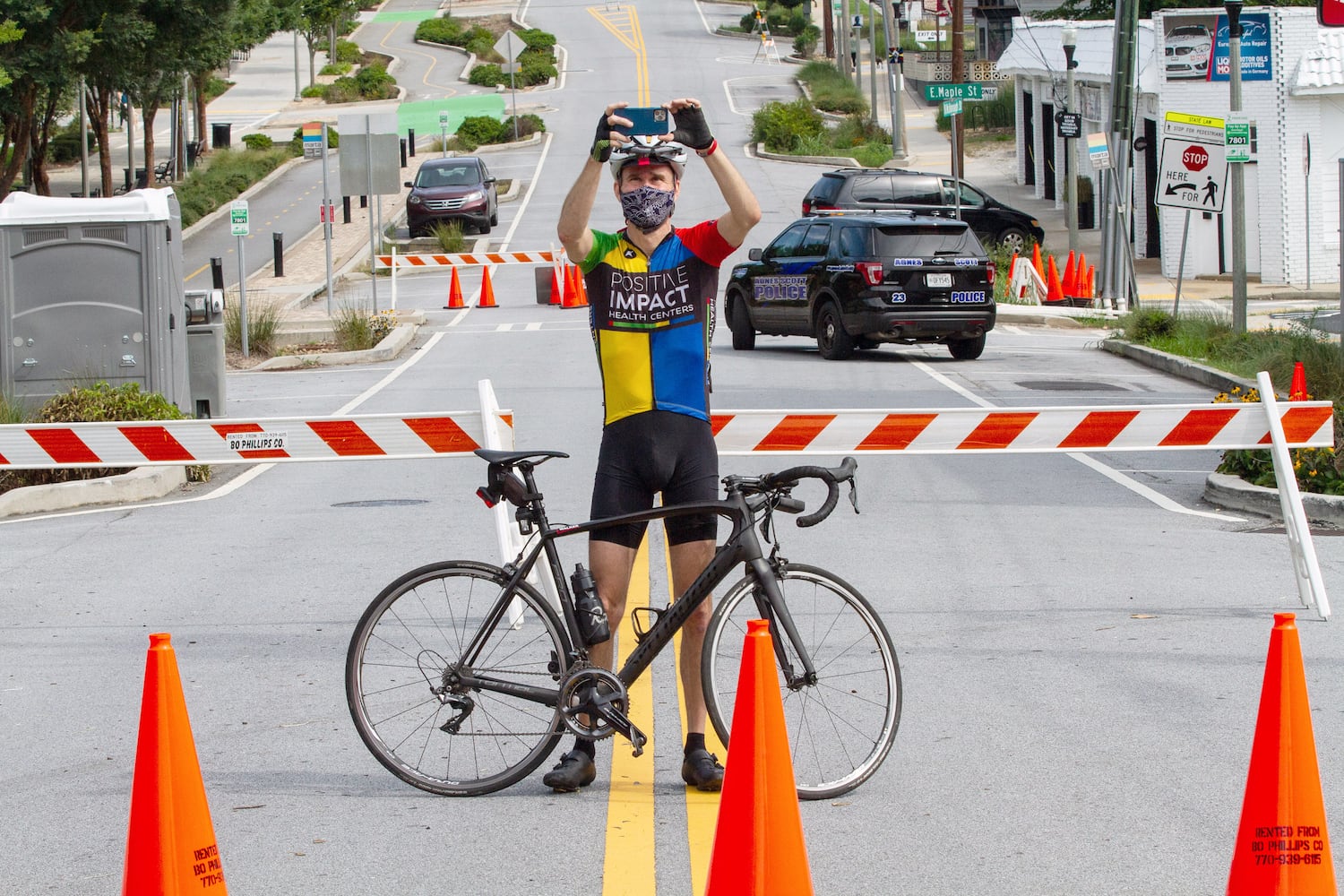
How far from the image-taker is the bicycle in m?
5.52

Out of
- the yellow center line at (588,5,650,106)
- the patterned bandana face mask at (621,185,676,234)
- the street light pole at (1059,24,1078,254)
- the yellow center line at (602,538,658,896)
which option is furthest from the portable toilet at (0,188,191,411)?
the yellow center line at (588,5,650,106)

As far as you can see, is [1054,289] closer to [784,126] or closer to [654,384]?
[654,384]

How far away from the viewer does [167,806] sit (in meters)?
4.22

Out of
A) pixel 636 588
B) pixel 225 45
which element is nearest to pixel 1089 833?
pixel 636 588

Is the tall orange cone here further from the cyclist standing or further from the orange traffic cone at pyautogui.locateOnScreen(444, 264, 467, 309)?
the cyclist standing

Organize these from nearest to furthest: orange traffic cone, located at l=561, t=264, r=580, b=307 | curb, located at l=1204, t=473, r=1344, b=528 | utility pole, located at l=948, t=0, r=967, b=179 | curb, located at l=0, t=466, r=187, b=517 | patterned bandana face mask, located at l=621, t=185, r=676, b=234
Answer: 1. patterned bandana face mask, located at l=621, t=185, r=676, b=234
2. curb, located at l=1204, t=473, r=1344, b=528
3. curb, located at l=0, t=466, r=187, b=517
4. orange traffic cone, located at l=561, t=264, r=580, b=307
5. utility pole, located at l=948, t=0, r=967, b=179

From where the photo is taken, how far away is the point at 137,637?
26.7ft

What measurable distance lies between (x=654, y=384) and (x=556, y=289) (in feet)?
83.5

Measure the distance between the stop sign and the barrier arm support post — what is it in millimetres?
14645

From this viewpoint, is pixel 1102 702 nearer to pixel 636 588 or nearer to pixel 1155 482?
pixel 636 588

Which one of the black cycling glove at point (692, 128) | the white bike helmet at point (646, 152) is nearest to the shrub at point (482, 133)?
the white bike helmet at point (646, 152)

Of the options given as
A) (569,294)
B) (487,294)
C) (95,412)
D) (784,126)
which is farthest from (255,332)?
(784,126)

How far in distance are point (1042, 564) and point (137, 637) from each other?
4.78 metres

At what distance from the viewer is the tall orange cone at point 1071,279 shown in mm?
29672
